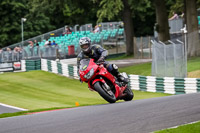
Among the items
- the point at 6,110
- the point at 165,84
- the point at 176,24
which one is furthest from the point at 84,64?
the point at 176,24

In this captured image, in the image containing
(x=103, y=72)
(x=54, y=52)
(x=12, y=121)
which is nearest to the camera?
(x=12, y=121)

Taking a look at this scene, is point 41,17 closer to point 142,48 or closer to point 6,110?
point 142,48

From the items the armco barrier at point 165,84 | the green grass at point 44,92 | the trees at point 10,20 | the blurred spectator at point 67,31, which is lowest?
the green grass at point 44,92

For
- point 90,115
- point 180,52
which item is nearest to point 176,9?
point 180,52

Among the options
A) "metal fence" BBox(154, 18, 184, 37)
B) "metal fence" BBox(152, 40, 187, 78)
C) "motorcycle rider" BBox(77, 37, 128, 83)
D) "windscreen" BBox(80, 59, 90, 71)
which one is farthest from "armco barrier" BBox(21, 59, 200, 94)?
"metal fence" BBox(154, 18, 184, 37)

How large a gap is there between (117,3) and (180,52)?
11625 millimetres

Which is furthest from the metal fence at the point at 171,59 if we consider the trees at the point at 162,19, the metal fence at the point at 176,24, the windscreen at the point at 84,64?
the metal fence at the point at 176,24

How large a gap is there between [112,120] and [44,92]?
49.2 ft

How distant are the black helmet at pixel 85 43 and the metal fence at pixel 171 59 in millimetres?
8611

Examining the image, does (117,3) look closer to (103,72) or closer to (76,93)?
(76,93)

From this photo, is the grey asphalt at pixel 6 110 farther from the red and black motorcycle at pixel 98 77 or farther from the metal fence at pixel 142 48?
the metal fence at pixel 142 48

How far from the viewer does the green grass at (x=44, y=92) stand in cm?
1909

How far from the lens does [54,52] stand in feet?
123

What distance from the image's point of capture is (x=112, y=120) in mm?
8773
